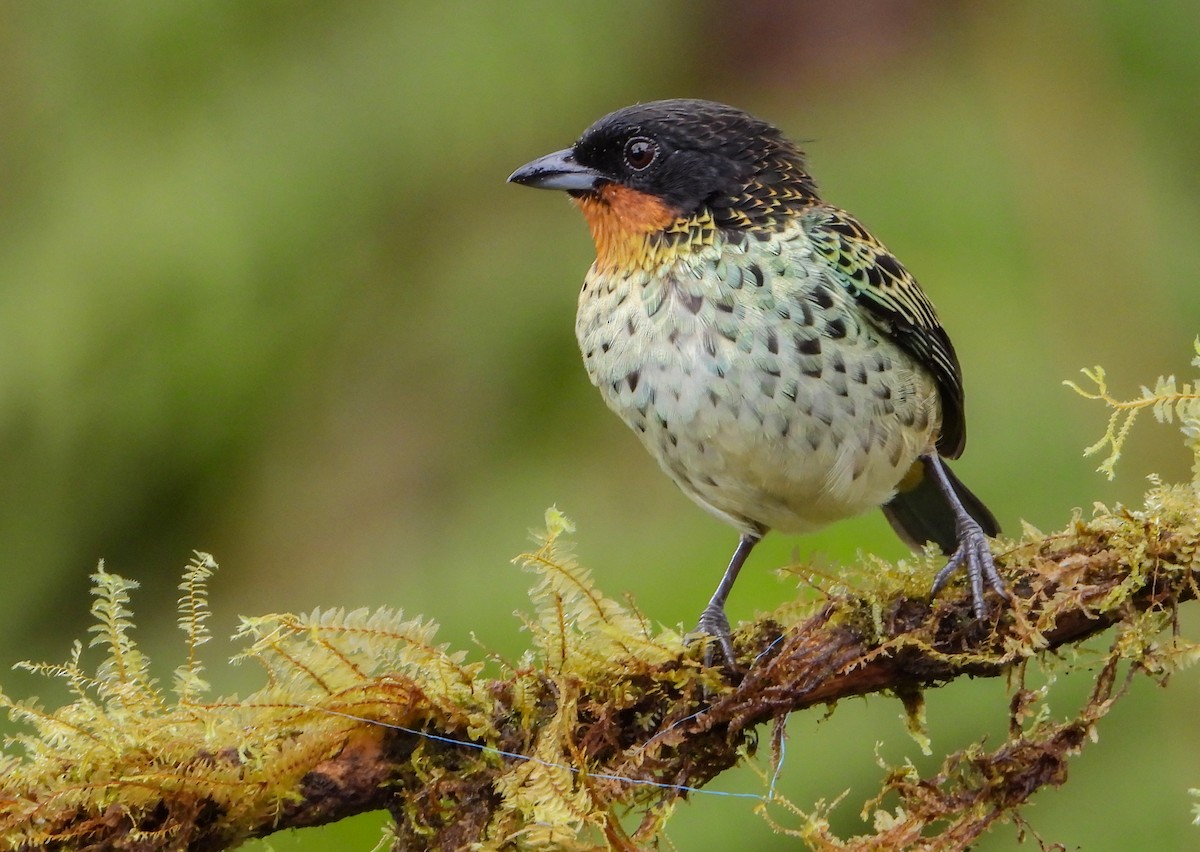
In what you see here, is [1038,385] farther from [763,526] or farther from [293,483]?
[293,483]

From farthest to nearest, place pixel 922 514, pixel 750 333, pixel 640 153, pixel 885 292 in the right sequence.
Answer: pixel 922 514 → pixel 640 153 → pixel 885 292 → pixel 750 333

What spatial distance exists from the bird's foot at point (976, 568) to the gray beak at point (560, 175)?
124cm

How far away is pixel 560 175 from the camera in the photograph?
3463mm

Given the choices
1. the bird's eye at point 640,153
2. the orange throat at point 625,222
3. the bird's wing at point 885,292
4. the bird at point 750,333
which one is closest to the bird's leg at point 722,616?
the bird at point 750,333

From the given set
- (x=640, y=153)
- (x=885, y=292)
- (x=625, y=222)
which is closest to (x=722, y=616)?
(x=885, y=292)

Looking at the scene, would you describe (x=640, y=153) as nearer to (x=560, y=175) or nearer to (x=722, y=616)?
(x=560, y=175)

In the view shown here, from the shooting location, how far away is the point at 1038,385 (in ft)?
15.5

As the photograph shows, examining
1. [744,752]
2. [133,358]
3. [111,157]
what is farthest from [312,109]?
[744,752]

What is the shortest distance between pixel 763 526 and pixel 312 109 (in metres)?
2.92

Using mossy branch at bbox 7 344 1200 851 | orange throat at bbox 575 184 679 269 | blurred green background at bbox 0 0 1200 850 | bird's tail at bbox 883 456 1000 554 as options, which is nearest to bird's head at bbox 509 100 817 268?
orange throat at bbox 575 184 679 269

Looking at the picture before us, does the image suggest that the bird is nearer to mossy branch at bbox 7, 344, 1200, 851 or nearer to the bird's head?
the bird's head

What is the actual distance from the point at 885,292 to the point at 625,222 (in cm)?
61

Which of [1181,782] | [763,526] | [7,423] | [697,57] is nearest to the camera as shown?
[763,526]

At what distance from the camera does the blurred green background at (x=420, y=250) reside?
16.3ft
